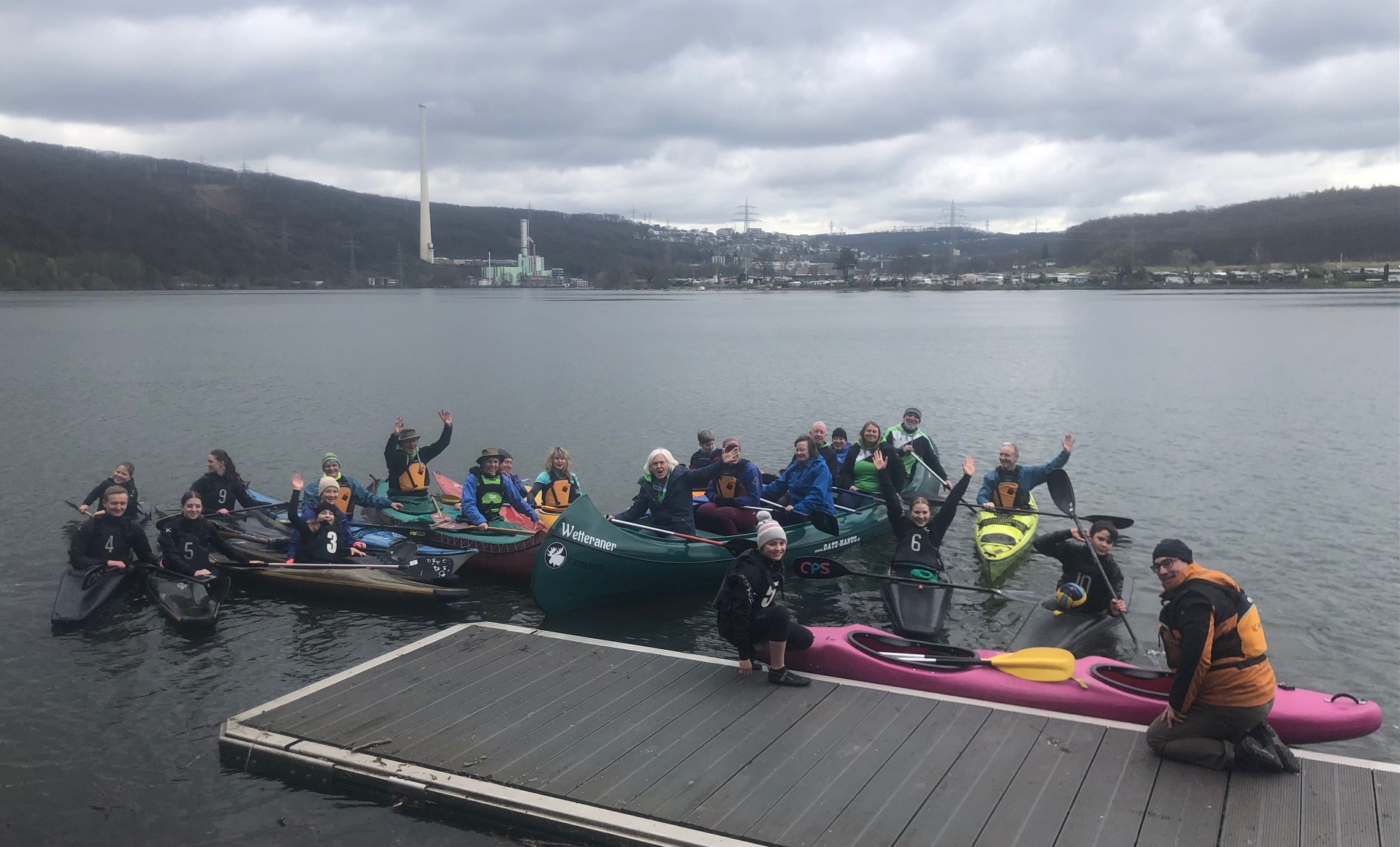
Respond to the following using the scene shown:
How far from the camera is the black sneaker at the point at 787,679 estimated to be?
788 centimetres

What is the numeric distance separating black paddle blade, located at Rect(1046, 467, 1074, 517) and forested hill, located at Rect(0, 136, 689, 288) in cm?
13546

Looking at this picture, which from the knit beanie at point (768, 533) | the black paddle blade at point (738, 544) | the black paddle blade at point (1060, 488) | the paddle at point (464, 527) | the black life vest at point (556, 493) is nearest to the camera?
the knit beanie at point (768, 533)

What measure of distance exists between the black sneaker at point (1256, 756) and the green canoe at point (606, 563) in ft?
21.5

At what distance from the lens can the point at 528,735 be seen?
23.4 feet

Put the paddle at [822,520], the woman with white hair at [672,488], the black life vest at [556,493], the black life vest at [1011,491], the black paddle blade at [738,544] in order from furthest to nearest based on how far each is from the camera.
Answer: the black life vest at [1011,491]
the black life vest at [556,493]
the paddle at [822,520]
the woman with white hair at [672,488]
the black paddle blade at [738,544]

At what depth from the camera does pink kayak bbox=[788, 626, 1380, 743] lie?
22.8 feet

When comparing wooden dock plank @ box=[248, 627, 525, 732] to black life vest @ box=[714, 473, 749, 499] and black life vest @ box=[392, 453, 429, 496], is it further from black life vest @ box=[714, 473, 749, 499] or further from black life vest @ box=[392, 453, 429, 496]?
black life vest @ box=[392, 453, 429, 496]

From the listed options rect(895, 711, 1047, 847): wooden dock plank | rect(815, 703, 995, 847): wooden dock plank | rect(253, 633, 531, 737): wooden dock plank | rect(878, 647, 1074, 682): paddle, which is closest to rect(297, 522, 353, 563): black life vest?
rect(253, 633, 531, 737): wooden dock plank

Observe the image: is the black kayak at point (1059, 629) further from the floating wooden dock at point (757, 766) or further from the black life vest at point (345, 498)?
the black life vest at point (345, 498)

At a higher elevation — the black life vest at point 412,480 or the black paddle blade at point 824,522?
the black life vest at point 412,480

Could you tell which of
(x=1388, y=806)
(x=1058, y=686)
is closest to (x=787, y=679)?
(x=1058, y=686)

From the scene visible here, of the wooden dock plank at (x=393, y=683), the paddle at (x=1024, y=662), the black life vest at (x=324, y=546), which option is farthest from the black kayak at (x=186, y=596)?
the paddle at (x=1024, y=662)

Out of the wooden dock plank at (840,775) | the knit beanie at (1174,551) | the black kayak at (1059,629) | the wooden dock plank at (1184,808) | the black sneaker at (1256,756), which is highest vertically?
the knit beanie at (1174,551)

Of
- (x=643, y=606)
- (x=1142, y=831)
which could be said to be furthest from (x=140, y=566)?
(x=1142, y=831)
